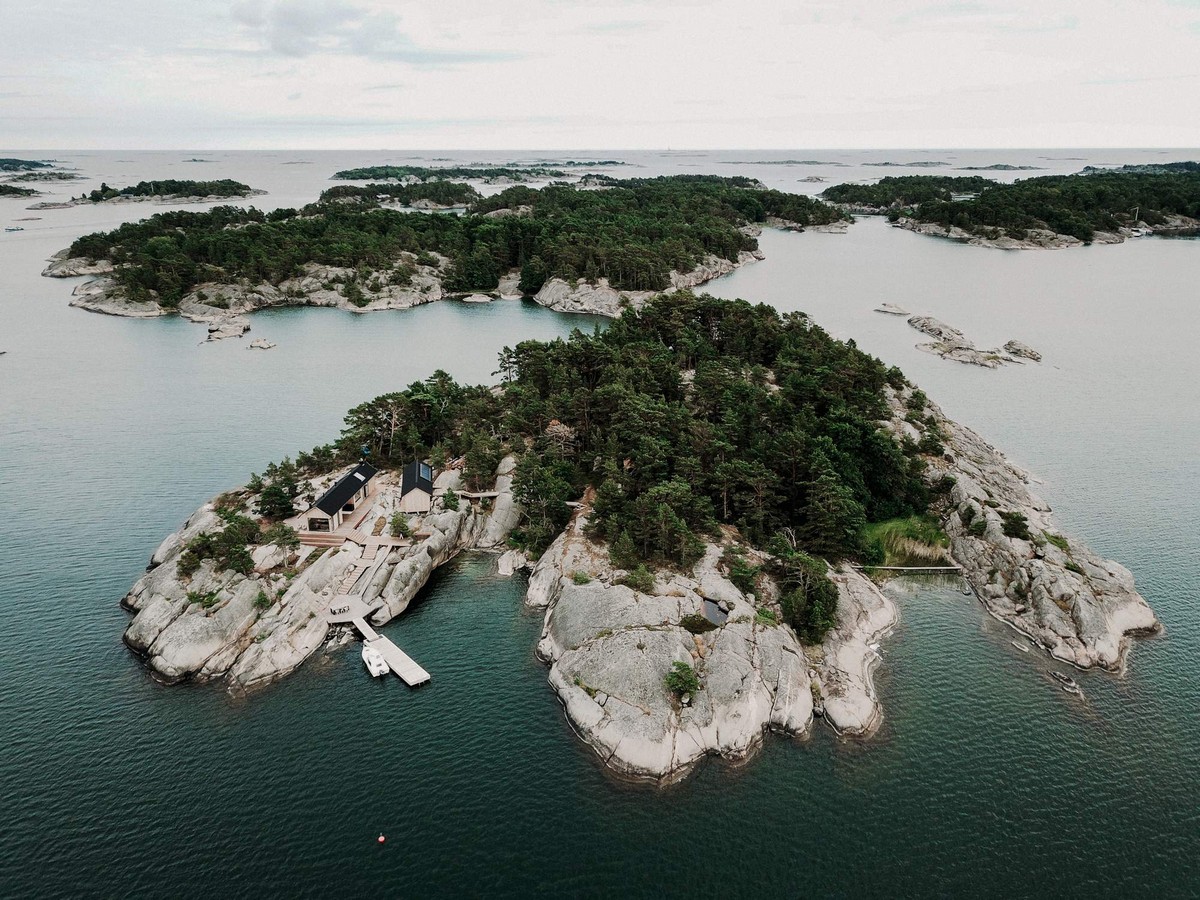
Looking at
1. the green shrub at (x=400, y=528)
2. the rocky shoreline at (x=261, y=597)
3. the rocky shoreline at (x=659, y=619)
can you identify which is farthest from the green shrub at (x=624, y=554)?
the green shrub at (x=400, y=528)

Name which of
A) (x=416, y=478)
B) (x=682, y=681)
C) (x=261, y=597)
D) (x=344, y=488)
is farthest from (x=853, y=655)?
(x=344, y=488)

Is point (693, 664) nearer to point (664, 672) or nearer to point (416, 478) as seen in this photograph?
point (664, 672)

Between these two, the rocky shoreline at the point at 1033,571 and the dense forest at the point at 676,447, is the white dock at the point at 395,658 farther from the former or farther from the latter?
the rocky shoreline at the point at 1033,571

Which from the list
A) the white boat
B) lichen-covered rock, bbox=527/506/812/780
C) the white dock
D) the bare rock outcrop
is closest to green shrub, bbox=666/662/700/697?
lichen-covered rock, bbox=527/506/812/780

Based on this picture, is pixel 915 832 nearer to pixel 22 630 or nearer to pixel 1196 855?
pixel 1196 855

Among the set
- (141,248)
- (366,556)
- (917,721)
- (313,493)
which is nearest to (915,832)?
(917,721)

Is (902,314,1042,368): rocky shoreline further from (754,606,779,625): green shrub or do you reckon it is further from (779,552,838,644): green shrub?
(754,606,779,625): green shrub
